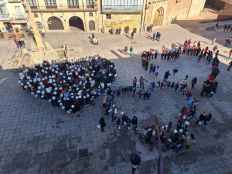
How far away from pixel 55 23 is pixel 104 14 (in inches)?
275

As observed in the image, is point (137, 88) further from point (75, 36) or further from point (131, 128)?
point (75, 36)

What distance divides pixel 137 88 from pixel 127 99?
1.74 metres

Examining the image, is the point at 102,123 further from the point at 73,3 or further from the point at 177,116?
the point at 73,3

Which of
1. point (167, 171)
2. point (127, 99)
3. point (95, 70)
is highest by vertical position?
point (95, 70)

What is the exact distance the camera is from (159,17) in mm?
30125

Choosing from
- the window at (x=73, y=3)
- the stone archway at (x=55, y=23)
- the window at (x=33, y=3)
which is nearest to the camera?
the window at (x=33, y=3)

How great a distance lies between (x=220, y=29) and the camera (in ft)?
98.1

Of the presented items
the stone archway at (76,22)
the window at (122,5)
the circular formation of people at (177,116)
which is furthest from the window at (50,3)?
the circular formation of people at (177,116)

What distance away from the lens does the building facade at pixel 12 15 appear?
25703mm

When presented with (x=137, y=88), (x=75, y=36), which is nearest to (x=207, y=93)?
(x=137, y=88)

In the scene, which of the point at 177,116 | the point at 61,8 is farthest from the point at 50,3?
the point at 177,116

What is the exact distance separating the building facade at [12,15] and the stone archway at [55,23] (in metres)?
3.20

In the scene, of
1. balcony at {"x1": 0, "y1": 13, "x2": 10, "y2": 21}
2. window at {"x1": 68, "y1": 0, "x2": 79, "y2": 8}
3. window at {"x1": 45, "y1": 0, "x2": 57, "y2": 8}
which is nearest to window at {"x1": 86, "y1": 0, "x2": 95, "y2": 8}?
window at {"x1": 68, "y1": 0, "x2": 79, "y2": 8}

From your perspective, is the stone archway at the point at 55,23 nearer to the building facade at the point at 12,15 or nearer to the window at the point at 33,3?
the window at the point at 33,3
